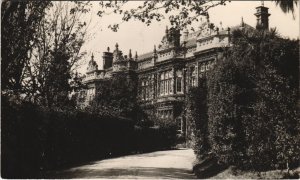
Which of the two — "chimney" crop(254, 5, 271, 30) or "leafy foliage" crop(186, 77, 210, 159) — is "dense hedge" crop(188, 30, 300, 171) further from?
"chimney" crop(254, 5, 271, 30)

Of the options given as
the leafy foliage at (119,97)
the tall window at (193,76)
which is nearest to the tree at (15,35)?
the leafy foliage at (119,97)

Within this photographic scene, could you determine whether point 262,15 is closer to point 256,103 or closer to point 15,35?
point 256,103

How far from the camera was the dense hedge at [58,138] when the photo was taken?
11258 millimetres

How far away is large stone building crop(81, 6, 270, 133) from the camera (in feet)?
114

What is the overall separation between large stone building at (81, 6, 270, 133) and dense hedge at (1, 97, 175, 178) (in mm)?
6980

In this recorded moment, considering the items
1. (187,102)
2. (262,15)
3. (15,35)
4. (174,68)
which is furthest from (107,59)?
(15,35)

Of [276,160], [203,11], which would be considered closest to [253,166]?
[276,160]

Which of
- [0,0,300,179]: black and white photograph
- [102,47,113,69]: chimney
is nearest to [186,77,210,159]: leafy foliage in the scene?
[0,0,300,179]: black and white photograph

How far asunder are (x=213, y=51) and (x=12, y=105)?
83.4ft

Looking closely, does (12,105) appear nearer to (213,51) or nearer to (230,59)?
(230,59)

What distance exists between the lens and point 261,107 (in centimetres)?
1281

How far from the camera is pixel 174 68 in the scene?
39.5m

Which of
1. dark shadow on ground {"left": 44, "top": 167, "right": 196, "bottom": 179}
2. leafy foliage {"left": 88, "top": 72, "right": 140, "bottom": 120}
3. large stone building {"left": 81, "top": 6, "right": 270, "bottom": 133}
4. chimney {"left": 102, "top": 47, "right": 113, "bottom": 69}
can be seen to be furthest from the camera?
chimney {"left": 102, "top": 47, "right": 113, "bottom": 69}

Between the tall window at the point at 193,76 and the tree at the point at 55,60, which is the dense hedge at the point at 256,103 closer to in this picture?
the tree at the point at 55,60
